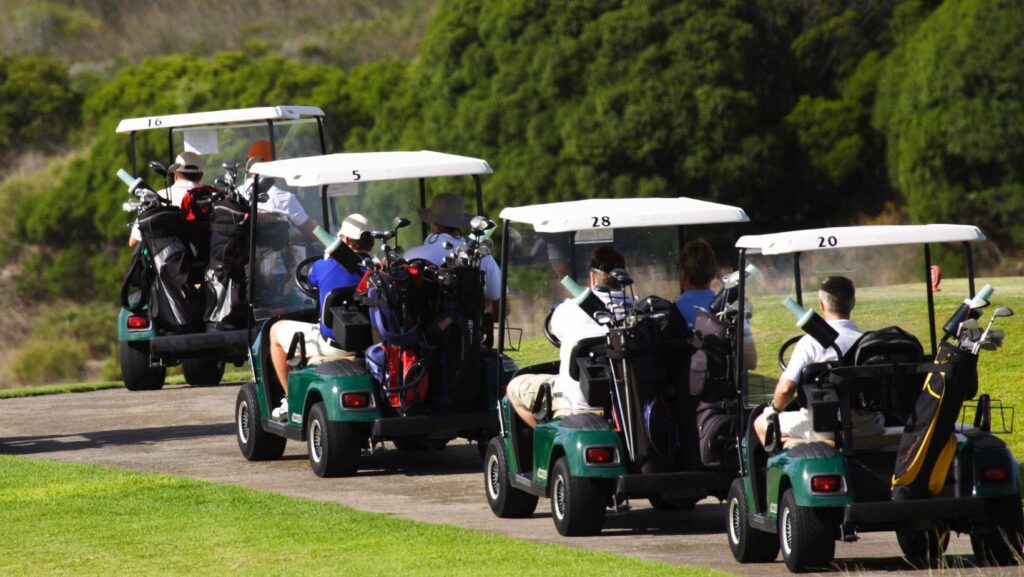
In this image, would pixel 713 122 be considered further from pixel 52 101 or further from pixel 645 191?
pixel 52 101

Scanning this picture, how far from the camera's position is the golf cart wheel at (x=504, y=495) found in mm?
10367

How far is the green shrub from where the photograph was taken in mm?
34219

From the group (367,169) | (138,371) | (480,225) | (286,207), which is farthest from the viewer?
(138,371)

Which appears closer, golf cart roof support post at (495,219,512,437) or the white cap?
golf cart roof support post at (495,219,512,437)

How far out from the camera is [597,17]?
3219 cm

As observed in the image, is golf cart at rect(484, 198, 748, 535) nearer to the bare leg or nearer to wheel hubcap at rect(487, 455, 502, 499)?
wheel hubcap at rect(487, 455, 502, 499)

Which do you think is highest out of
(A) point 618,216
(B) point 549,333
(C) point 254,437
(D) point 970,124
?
(D) point 970,124

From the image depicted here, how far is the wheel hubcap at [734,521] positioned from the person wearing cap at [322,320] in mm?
3835

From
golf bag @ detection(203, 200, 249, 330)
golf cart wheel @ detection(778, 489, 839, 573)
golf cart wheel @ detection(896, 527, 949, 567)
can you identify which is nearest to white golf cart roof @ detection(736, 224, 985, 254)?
golf cart wheel @ detection(778, 489, 839, 573)

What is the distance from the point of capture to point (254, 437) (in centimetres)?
1309

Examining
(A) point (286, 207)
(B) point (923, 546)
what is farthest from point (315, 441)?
(B) point (923, 546)

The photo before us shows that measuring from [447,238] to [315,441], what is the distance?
4.80ft

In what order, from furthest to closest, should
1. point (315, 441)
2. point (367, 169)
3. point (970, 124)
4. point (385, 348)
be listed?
1. point (970, 124)
2. point (367, 169)
3. point (315, 441)
4. point (385, 348)

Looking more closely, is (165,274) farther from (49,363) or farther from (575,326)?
(49,363)
